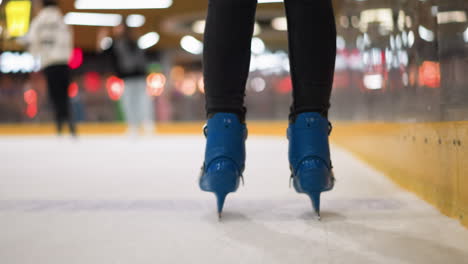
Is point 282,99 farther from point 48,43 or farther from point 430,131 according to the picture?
point 430,131

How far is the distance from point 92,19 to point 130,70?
879 cm

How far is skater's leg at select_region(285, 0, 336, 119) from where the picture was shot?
0.91 m

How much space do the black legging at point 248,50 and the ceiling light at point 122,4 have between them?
1036cm

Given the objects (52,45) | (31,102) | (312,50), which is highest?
(52,45)

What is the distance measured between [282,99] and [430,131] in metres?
11.3

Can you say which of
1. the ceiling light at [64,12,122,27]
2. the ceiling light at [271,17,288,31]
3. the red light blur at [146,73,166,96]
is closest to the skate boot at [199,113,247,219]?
the ceiling light at [64,12,122,27]

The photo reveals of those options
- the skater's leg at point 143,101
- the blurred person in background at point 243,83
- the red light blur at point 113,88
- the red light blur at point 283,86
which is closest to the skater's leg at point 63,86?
the skater's leg at point 143,101

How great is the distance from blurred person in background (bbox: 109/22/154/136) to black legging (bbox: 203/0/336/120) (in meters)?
4.21

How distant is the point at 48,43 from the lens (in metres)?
4.51

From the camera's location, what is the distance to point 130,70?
4.98 meters

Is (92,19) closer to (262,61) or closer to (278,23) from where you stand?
(278,23)

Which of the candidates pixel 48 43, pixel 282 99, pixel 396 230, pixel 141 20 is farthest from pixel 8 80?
pixel 396 230

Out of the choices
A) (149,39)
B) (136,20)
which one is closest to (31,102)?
(136,20)

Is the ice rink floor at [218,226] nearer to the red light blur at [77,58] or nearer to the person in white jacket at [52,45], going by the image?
the person in white jacket at [52,45]
